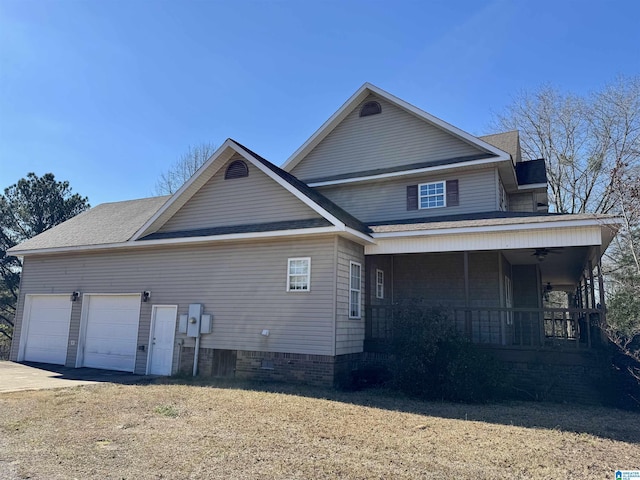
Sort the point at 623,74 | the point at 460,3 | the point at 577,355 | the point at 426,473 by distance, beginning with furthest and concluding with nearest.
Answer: the point at 623,74, the point at 460,3, the point at 577,355, the point at 426,473

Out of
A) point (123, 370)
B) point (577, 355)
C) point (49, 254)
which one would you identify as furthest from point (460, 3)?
point (49, 254)

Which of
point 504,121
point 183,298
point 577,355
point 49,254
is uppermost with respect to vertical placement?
point 504,121

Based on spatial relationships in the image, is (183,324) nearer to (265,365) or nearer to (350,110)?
(265,365)

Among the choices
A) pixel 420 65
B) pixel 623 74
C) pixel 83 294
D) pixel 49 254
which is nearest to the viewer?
pixel 420 65

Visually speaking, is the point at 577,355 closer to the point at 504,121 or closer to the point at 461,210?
the point at 461,210

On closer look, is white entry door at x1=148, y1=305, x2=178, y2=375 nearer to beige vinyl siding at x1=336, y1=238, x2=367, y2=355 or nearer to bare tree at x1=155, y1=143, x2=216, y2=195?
beige vinyl siding at x1=336, y1=238, x2=367, y2=355

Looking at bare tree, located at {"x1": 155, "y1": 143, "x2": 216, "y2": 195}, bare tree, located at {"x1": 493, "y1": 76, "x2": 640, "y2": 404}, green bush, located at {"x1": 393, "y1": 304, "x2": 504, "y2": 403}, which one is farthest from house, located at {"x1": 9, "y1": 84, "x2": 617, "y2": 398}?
bare tree, located at {"x1": 155, "y1": 143, "x2": 216, "y2": 195}

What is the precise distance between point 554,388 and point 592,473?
517 centimetres

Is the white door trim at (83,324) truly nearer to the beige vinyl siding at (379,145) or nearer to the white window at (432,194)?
the beige vinyl siding at (379,145)

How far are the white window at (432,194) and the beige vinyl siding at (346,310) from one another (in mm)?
3381

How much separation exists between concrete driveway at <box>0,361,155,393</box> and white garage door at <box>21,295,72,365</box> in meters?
0.69

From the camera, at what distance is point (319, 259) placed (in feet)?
35.8

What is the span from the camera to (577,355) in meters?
9.68

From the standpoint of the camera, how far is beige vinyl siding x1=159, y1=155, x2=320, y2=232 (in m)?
11.9
